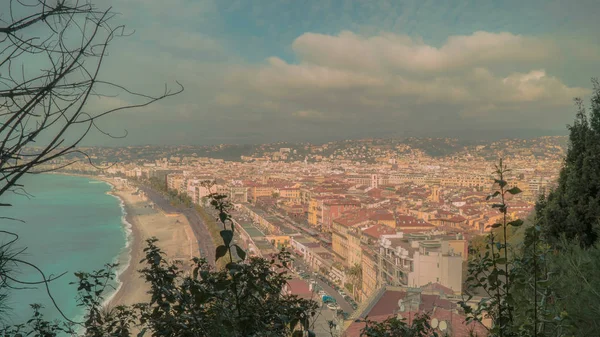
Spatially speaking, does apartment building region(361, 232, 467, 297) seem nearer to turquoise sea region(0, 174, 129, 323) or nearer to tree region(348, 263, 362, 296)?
tree region(348, 263, 362, 296)

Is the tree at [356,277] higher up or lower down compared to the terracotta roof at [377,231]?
lower down

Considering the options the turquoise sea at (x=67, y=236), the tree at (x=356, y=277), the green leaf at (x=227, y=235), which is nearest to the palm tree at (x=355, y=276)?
the tree at (x=356, y=277)

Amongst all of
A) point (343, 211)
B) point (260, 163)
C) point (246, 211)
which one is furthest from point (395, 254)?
point (260, 163)

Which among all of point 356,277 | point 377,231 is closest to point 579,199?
point 356,277

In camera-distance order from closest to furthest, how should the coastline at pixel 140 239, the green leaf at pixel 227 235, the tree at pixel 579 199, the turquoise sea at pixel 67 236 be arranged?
the green leaf at pixel 227 235 → the tree at pixel 579 199 → the turquoise sea at pixel 67 236 → the coastline at pixel 140 239

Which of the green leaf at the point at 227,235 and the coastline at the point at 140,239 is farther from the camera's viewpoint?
the coastline at the point at 140,239

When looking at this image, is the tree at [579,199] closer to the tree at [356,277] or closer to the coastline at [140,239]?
the coastline at [140,239]
